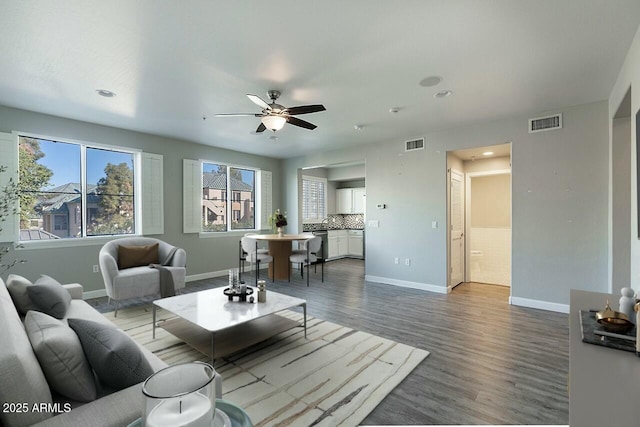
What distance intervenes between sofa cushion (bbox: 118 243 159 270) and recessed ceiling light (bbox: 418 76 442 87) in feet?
14.2

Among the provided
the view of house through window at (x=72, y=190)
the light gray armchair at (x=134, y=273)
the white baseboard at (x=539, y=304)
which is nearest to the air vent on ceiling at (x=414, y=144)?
the white baseboard at (x=539, y=304)

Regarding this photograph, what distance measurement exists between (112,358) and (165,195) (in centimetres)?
465

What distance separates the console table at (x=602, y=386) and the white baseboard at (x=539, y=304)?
3.25 m

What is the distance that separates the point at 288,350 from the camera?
2.83 meters

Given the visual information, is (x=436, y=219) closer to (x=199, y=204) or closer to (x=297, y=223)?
(x=297, y=223)

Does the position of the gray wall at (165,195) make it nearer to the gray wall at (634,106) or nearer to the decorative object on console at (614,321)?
the decorative object on console at (614,321)

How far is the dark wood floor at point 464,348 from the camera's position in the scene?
198 cm

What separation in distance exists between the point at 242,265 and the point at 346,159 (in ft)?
10.7

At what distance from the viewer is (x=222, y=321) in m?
2.52

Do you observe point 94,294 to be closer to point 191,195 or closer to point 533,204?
point 191,195

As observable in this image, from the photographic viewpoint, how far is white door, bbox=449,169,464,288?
17.1ft

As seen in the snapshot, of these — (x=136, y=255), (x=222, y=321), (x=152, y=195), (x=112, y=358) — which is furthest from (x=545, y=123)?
(x=152, y=195)

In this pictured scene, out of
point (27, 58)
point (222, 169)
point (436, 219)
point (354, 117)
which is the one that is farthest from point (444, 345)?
point (222, 169)

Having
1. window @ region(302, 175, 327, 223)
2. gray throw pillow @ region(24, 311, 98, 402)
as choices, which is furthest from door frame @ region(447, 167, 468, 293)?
gray throw pillow @ region(24, 311, 98, 402)
